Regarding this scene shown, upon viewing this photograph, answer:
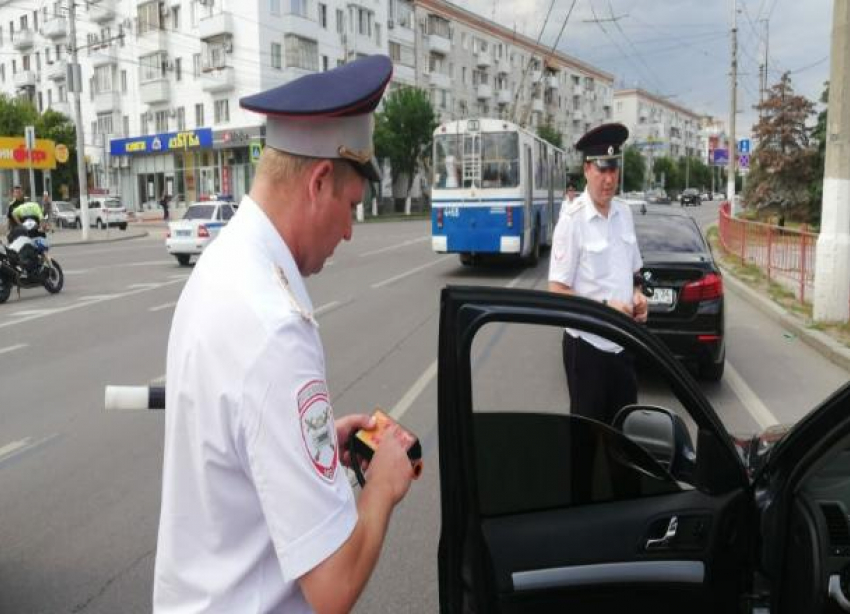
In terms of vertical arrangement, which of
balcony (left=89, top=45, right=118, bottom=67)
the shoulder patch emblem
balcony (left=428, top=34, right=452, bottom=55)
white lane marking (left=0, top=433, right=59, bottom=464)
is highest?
balcony (left=428, top=34, right=452, bottom=55)

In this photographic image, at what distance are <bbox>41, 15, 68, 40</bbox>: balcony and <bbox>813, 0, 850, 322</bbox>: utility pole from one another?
6645 cm

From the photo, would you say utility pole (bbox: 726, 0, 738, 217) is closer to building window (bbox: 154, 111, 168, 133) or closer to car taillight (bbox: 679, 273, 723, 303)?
car taillight (bbox: 679, 273, 723, 303)

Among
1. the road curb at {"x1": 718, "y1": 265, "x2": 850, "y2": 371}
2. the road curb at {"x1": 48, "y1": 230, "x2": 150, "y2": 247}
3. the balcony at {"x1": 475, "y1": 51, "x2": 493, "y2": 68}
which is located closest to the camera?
the road curb at {"x1": 718, "y1": 265, "x2": 850, "y2": 371}

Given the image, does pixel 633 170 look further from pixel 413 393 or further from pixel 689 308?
pixel 413 393

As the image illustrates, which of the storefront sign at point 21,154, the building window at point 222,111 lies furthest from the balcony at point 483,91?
the storefront sign at point 21,154

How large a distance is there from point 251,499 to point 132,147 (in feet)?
195

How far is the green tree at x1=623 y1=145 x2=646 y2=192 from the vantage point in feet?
306

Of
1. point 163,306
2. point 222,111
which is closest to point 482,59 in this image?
point 222,111

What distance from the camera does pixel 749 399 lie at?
680 cm

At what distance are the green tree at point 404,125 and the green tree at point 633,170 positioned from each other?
45.6 metres

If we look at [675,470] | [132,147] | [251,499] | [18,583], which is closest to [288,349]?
[251,499]

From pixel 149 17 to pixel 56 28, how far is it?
14.9 metres

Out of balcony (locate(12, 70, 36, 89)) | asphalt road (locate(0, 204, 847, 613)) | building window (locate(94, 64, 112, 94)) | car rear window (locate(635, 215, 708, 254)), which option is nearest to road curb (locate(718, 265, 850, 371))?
asphalt road (locate(0, 204, 847, 613))

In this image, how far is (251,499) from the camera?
1324 mm
